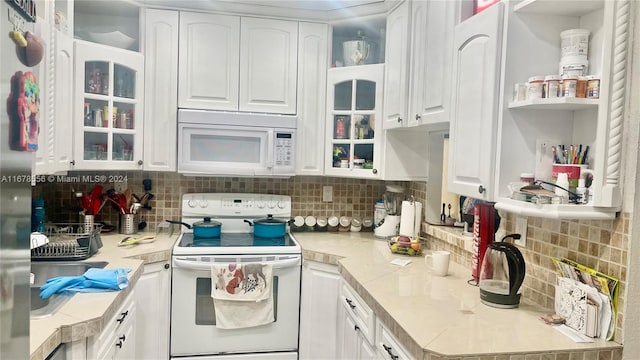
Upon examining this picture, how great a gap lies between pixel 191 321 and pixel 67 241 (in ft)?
2.68

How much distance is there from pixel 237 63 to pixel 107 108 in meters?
0.84

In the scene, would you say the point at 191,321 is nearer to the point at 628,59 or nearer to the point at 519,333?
the point at 519,333

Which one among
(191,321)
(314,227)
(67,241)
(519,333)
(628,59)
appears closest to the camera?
(628,59)

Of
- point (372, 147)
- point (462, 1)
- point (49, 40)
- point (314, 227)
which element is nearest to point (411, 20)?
point (462, 1)

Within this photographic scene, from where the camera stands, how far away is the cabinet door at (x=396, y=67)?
2527 millimetres

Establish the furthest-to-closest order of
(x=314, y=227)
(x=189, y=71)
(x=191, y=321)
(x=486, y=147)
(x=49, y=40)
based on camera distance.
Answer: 1. (x=314, y=227)
2. (x=189, y=71)
3. (x=191, y=321)
4. (x=49, y=40)
5. (x=486, y=147)

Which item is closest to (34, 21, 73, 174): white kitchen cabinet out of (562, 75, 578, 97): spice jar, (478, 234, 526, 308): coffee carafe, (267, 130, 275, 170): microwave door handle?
(267, 130, 275, 170): microwave door handle

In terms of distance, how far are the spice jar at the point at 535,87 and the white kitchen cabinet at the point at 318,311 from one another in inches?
60.5

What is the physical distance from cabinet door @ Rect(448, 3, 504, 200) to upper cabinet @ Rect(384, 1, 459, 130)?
178 mm

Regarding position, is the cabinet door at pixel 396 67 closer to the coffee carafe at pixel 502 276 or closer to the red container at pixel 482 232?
→ the red container at pixel 482 232

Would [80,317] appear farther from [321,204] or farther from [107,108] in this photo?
[321,204]

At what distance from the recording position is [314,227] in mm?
3314

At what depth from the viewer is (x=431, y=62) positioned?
7.25 feet

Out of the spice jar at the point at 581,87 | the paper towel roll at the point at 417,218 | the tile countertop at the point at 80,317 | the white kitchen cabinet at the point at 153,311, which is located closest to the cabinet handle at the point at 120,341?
the tile countertop at the point at 80,317
